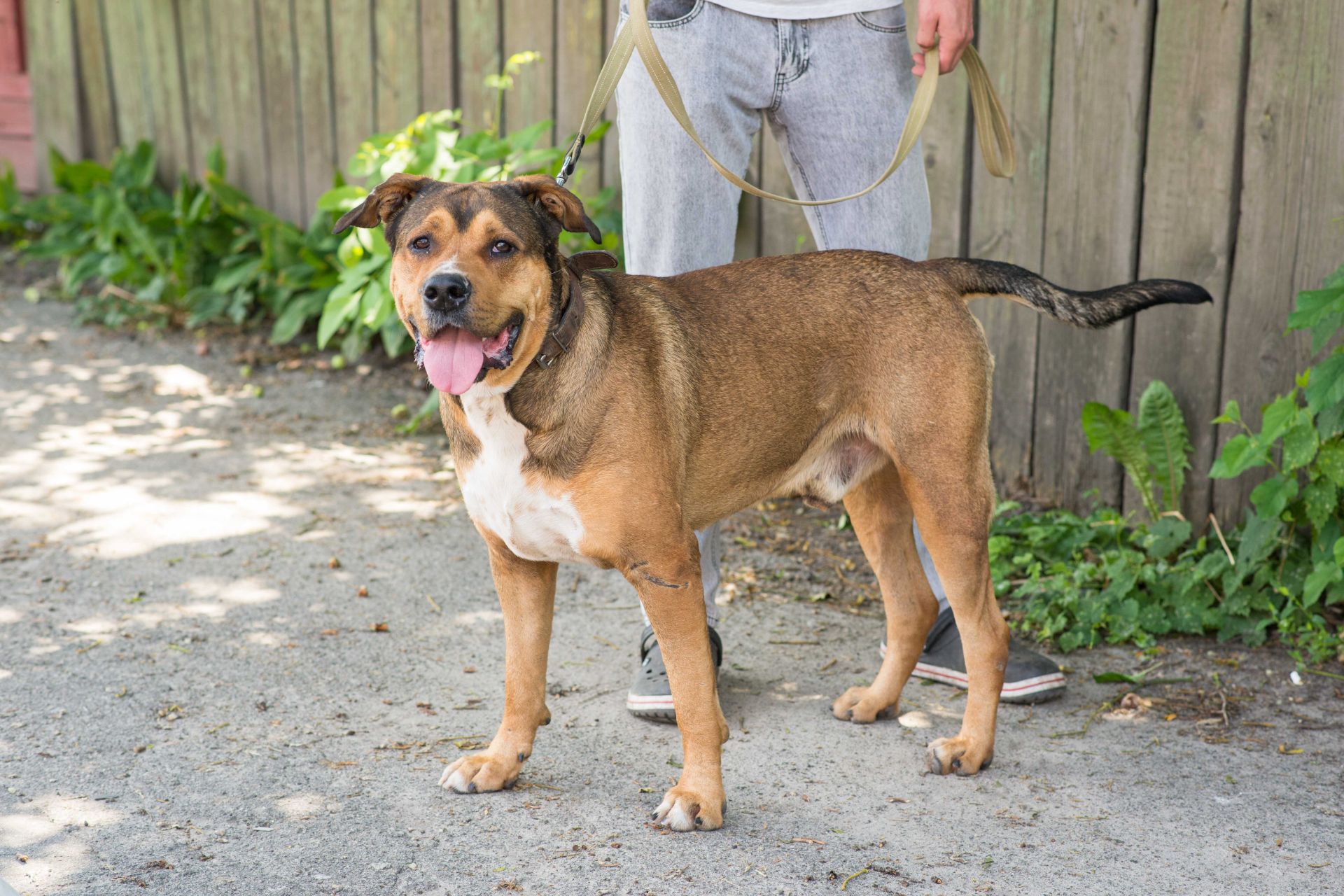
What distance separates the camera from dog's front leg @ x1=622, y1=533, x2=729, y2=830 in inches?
127

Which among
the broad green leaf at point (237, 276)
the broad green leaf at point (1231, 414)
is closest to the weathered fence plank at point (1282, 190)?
the broad green leaf at point (1231, 414)

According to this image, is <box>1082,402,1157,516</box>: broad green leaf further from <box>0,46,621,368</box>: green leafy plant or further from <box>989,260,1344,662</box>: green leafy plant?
<box>0,46,621,368</box>: green leafy plant

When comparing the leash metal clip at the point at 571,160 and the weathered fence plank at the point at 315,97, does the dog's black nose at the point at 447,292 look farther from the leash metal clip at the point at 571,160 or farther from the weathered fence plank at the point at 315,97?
the weathered fence plank at the point at 315,97

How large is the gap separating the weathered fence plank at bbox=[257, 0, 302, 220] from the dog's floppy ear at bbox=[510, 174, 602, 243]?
6239 millimetres

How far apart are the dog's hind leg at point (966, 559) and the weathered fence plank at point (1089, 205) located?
1.73 meters

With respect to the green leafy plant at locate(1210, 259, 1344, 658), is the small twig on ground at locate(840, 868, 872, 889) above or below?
below

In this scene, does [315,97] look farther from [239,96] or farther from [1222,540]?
[1222,540]

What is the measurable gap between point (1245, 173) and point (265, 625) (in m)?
3.88

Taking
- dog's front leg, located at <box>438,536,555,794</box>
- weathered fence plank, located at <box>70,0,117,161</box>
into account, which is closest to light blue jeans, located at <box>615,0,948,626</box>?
dog's front leg, located at <box>438,536,555,794</box>

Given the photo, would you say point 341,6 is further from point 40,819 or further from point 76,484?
point 40,819

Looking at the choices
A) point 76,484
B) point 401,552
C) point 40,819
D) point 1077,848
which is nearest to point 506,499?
point 40,819

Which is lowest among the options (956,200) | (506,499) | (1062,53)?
(506,499)

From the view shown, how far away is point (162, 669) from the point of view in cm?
423

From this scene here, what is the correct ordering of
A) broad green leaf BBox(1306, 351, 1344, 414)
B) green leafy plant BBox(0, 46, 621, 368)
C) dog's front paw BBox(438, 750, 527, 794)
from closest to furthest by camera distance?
dog's front paw BBox(438, 750, 527, 794) < broad green leaf BBox(1306, 351, 1344, 414) < green leafy plant BBox(0, 46, 621, 368)
